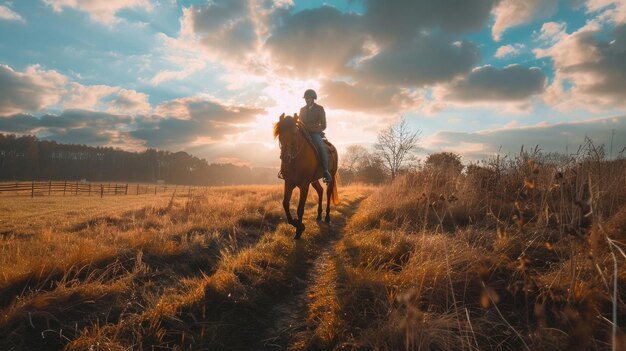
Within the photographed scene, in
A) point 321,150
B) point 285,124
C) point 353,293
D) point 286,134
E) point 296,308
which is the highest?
point 285,124

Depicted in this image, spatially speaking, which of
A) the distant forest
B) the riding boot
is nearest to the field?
the riding boot

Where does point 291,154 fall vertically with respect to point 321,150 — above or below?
below

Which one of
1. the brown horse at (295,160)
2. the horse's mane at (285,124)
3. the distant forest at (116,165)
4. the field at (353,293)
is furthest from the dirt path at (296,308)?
the distant forest at (116,165)

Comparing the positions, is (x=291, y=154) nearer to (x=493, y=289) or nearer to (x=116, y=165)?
(x=493, y=289)

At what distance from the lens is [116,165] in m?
141

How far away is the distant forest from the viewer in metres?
126

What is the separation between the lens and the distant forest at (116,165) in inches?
4943

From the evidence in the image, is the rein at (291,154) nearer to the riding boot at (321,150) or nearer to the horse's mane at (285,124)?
the horse's mane at (285,124)

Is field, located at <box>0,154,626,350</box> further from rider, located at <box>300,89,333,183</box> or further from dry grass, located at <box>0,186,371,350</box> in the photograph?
rider, located at <box>300,89,333,183</box>

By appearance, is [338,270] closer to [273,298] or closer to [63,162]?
[273,298]

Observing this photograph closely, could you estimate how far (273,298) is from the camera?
430cm

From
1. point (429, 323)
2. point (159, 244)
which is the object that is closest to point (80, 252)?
point (159, 244)

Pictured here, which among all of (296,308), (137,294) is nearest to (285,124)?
→ (296,308)

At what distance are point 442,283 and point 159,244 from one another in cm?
→ 504
